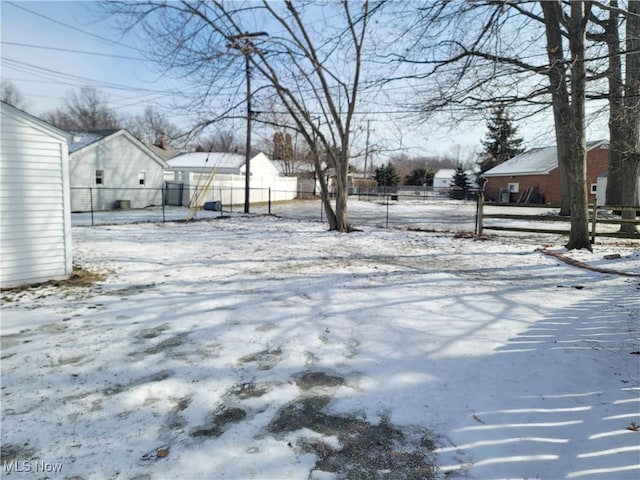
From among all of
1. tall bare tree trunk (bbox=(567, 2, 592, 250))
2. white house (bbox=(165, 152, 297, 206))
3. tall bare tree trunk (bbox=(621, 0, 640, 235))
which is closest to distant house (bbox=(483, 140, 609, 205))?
tall bare tree trunk (bbox=(621, 0, 640, 235))

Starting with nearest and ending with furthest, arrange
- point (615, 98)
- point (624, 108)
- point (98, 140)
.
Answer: point (615, 98) < point (624, 108) < point (98, 140)

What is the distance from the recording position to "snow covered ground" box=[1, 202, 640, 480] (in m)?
2.35

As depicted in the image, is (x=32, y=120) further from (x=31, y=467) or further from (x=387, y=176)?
(x=387, y=176)

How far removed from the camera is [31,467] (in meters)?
2.29

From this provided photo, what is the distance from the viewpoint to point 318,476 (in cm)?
220

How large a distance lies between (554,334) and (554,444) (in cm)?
200

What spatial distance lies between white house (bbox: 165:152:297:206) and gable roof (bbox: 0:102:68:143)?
14368 mm

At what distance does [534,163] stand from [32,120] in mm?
34464

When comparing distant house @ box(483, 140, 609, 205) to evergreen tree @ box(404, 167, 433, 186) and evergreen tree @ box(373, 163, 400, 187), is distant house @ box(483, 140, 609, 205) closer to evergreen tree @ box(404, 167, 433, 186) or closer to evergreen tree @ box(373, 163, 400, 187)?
evergreen tree @ box(373, 163, 400, 187)

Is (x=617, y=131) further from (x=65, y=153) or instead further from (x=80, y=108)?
(x=80, y=108)

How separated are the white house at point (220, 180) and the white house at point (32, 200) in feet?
46.9

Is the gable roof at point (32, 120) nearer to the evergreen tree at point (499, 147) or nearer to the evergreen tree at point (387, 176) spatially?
the evergreen tree at point (499, 147)

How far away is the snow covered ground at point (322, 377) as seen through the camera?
2.35m

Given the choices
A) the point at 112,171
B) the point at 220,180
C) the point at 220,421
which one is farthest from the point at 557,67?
the point at 112,171
